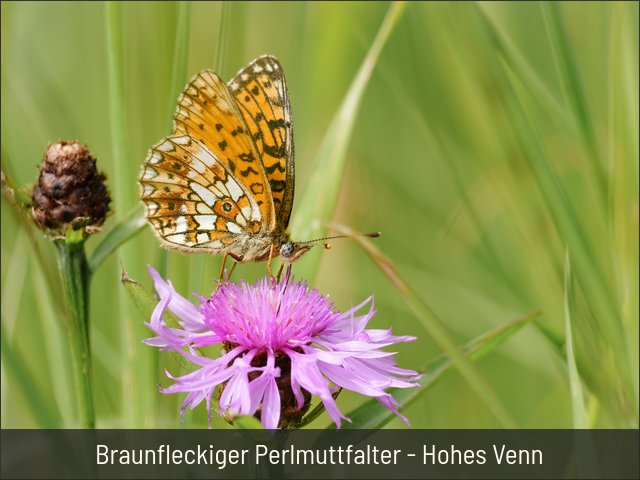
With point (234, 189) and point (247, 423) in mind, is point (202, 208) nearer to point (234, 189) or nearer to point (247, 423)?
point (234, 189)

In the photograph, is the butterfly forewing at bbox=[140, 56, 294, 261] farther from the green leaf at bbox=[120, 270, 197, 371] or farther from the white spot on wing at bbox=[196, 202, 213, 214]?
the green leaf at bbox=[120, 270, 197, 371]

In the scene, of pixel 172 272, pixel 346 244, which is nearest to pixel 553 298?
pixel 346 244

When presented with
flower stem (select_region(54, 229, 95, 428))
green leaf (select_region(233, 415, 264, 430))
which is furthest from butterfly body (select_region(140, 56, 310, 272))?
green leaf (select_region(233, 415, 264, 430))

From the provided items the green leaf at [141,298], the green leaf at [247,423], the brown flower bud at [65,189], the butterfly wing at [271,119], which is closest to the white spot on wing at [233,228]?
the butterfly wing at [271,119]

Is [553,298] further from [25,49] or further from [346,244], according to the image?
[25,49]

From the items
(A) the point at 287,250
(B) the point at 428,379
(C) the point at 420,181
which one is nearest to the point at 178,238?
(A) the point at 287,250
